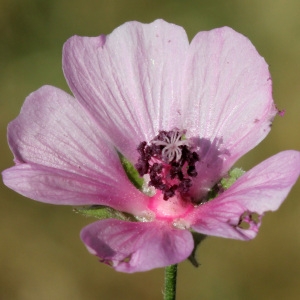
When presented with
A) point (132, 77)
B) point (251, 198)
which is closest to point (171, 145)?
point (132, 77)

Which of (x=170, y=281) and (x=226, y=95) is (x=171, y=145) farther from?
(x=170, y=281)

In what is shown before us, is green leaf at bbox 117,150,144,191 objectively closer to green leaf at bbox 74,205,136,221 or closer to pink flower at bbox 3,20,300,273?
pink flower at bbox 3,20,300,273

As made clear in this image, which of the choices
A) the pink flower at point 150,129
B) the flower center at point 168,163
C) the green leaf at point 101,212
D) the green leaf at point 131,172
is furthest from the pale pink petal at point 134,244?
the green leaf at point 131,172

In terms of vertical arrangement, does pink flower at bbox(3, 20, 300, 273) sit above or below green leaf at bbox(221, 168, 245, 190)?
above

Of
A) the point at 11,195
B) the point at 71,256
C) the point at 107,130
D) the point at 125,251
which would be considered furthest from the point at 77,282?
the point at 125,251

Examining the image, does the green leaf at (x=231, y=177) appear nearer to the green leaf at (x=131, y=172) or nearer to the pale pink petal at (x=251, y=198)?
the pale pink petal at (x=251, y=198)

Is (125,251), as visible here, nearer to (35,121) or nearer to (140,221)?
(140,221)

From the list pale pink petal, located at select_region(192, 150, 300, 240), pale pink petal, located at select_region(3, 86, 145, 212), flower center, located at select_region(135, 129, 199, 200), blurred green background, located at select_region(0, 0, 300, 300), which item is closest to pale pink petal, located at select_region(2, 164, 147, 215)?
pale pink petal, located at select_region(3, 86, 145, 212)
